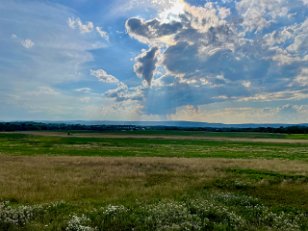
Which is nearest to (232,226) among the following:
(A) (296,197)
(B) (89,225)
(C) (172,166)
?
(B) (89,225)

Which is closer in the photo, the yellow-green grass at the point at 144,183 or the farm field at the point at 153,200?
the farm field at the point at 153,200

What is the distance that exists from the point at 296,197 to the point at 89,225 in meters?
13.0

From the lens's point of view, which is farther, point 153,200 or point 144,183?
point 144,183

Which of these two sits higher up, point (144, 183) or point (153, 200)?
point (153, 200)

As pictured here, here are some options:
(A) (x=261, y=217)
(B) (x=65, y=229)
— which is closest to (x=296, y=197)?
(A) (x=261, y=217)

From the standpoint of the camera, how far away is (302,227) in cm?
1586

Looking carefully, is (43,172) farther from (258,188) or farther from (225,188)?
(258,188)

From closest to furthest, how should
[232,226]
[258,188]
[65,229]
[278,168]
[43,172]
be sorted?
[65,229] → [232,226] → [258,188] → [43,172] → [278,168]

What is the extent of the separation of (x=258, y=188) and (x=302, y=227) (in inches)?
380

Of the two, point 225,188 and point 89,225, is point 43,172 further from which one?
point 89,225

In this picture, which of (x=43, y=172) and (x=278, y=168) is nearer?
(x=43, y=172)

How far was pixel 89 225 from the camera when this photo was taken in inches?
591

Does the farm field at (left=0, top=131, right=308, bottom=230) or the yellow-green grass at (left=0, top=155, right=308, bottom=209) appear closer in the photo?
the farm field at (left=0, top=131, right=308, bottom=230)

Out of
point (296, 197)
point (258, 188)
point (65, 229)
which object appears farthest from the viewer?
point (258, 188)
